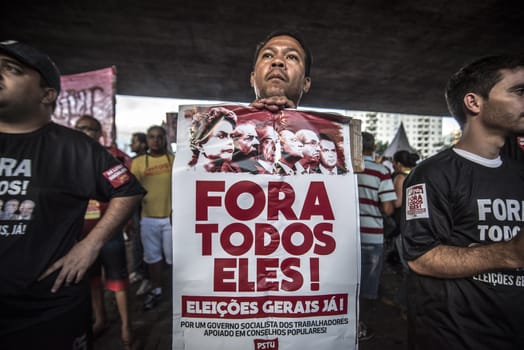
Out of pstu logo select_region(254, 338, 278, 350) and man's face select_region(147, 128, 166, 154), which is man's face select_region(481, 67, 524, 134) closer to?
pstu logo select_region(254, 338, 278, 350)

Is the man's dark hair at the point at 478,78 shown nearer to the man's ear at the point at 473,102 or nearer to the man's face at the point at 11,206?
the man's ear at the point at 473,102

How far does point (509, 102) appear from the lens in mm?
1255

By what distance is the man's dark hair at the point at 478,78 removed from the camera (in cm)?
128

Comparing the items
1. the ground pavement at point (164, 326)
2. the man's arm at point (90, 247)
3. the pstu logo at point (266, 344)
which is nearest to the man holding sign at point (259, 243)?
the pstu logo at point (266, 344)

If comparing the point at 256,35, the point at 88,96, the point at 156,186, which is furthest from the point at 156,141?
the point at 256,35

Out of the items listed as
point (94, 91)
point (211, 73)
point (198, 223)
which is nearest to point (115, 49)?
point (211, 73)

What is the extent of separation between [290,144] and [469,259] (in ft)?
2.73

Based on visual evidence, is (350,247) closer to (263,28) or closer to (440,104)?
(263,28)

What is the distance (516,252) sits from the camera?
105 centimetres

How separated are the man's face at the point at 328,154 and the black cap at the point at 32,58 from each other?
1.31m

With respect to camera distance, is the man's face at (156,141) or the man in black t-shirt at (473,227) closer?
the man in black t-shirt at (473,227)

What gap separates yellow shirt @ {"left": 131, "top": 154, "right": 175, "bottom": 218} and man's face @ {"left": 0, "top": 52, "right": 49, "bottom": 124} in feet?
7.40

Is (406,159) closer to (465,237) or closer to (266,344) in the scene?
(465,237)

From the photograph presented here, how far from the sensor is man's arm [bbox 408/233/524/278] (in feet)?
3.47
